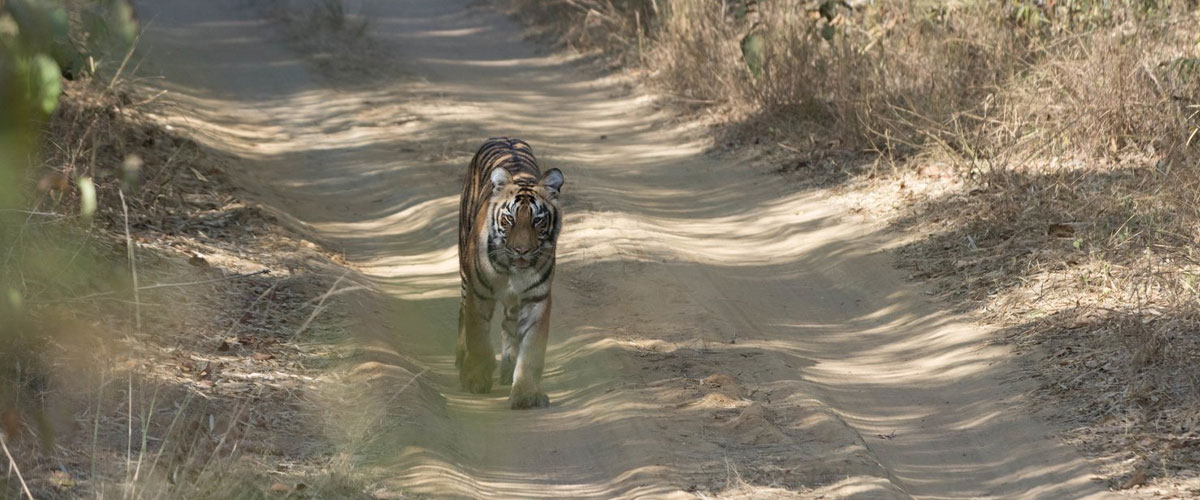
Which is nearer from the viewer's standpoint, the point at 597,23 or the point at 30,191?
the point at 30,191

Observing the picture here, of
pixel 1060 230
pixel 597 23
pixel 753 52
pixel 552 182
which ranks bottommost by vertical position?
pixel 1060 230

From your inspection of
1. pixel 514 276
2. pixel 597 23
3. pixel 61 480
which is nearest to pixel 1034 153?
pixel 514 276

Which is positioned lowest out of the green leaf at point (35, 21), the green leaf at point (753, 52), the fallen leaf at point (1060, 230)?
the fallen leaf at point (1060, 230)

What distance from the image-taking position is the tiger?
6.13m

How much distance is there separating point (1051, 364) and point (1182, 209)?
1677 mm

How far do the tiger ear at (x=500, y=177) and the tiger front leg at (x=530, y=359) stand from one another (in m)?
0.65

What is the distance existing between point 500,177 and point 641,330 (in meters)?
1.64

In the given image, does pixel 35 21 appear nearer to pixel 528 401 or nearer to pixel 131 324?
pixel 131 324

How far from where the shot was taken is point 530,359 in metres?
6.24

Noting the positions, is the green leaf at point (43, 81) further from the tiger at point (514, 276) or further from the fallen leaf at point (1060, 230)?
the fallen leaf at point (1060, 230)

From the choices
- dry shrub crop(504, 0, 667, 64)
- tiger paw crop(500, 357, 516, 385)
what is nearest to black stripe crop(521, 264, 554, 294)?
tiger paw crop(500, 357, 516, 385)

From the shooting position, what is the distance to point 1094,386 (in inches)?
243

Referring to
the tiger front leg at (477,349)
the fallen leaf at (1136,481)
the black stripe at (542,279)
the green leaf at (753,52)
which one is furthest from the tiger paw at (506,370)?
the green leaf at (753,52)

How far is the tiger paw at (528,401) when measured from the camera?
623 centimetres
